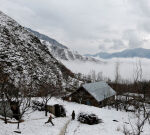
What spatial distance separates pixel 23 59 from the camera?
61.6 metres

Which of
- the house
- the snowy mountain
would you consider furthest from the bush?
the snowy mountain

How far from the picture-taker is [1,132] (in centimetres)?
1538

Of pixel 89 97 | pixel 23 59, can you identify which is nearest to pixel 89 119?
pixel 89 97

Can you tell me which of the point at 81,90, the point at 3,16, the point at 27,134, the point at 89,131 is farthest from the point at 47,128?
the point at 3,16

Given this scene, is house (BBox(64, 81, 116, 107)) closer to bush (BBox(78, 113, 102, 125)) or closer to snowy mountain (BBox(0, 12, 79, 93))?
snowy mountain (BBox(0, 12, 79, 93))

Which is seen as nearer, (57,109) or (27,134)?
(27,134)

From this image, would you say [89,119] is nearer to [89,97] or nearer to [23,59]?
[89,97]

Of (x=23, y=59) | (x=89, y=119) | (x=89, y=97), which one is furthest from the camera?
(x=23, y=59)

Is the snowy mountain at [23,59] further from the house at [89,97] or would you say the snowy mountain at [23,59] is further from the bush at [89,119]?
the bush at [89,119]

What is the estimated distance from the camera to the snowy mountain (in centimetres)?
5253

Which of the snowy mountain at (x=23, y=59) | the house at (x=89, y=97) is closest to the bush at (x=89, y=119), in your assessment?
the house at (x=89, y=97)

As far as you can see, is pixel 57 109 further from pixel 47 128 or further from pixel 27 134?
pixel 27 134

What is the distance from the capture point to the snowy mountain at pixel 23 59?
52.5m

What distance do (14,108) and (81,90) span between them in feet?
82.9
